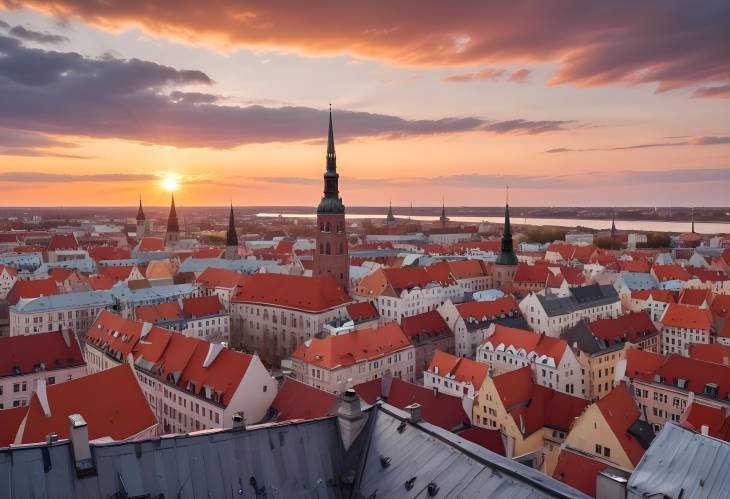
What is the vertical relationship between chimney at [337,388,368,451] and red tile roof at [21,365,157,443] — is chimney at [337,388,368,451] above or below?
above

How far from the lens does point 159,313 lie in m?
68.4

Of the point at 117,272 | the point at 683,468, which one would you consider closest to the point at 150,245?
the point at 117,272

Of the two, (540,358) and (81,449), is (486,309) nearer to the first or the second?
(540,358)

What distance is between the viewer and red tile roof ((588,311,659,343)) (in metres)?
61.4

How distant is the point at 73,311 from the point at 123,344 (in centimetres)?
2748

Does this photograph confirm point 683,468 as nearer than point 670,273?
Yes

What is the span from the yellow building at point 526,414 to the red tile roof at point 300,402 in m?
13.0

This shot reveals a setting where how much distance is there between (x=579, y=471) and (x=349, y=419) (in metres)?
15.6

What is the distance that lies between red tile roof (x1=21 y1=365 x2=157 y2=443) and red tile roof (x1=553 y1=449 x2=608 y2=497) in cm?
2322

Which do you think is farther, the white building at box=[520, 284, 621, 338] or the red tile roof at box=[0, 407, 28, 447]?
the white building at box=[520, 284, 621, 338]

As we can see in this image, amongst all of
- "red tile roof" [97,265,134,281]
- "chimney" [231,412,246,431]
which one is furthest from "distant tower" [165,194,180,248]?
"chimney" [231,412,246,431]

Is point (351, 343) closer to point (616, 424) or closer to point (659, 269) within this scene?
point (616, 424)

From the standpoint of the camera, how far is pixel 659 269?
102 metres

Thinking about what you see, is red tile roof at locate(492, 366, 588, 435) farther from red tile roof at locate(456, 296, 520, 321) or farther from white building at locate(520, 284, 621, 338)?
white building at locate(520, 284, 621, 338)
